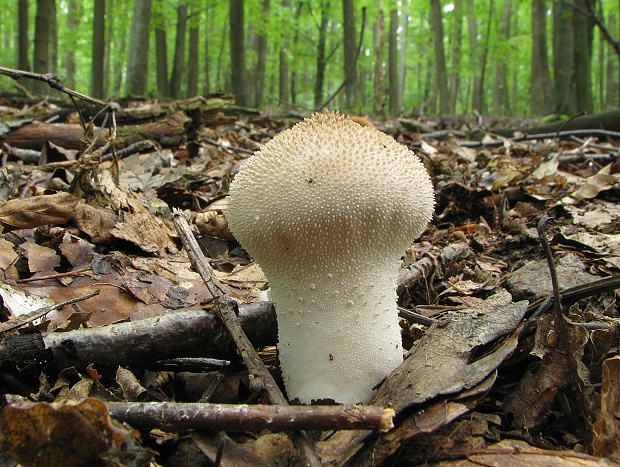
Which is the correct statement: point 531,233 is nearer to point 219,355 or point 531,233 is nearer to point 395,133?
point 219,355

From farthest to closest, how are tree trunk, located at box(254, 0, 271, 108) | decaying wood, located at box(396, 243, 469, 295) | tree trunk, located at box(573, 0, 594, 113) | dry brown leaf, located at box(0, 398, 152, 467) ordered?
tree trunk, located at box(254, 0, 271, 108) < tree trunk, located at box(573, 0, 594, 113) < decaying wood, located at box(396, 243, 469, 295) < dry brown leaf, located at box(0, 398, 152, 467)

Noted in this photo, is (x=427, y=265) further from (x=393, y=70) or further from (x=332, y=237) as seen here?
(x=393, y=70)

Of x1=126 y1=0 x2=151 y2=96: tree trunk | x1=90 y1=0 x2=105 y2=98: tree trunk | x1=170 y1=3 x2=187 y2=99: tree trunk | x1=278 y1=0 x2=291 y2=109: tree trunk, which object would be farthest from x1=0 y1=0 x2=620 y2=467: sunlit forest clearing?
x1=278 y1=0 x2=291 y2=109: tree trunk

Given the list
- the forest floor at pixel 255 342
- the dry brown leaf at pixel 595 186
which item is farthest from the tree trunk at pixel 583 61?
the forest floor at pixel 255 342

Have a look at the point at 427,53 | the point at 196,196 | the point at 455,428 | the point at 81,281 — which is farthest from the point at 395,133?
the point at 427,53

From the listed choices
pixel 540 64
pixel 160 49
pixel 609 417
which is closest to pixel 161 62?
pixel 160 49

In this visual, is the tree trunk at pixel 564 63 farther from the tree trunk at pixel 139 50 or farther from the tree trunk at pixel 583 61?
the tree trunk at pixel 139 50

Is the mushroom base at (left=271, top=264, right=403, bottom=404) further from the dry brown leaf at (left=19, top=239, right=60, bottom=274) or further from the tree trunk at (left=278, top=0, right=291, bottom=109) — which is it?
the tree trunk at (left=278, top=0, right=291, bottom=109)
